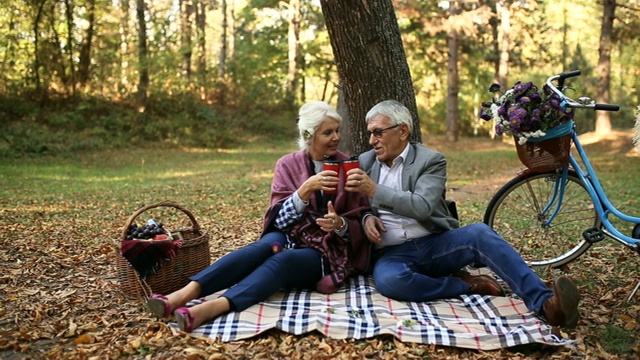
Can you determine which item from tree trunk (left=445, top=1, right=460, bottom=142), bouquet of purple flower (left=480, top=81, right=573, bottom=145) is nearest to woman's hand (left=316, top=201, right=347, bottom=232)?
bouquet of purple flower (left=480, top=81, right=573, bottom=145)

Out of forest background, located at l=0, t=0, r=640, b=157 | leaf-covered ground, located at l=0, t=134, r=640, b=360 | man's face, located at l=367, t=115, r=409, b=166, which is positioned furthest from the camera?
forest background, located at l=0, t=0, r=640, b=157

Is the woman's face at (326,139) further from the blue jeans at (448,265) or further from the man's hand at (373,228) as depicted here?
the blue jeans at (448,265)

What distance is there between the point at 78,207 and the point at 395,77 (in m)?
5.60

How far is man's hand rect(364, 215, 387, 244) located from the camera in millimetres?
3871

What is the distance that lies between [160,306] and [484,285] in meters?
2.09

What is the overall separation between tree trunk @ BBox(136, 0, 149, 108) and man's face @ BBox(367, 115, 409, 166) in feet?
56.6

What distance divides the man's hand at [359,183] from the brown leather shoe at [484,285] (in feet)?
3.09

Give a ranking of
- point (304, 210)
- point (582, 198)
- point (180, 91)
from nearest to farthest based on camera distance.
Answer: point (304, 210) → point (582, 198) → point (180, 91)

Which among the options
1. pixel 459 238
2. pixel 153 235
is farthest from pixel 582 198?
pixel 153 235

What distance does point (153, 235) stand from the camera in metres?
4.08

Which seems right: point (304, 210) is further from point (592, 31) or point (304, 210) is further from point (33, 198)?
point (592, 31)

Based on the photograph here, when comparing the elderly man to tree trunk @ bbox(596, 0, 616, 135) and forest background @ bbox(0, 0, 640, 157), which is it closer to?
forest background @ bbox(0, 0, 640, 157)

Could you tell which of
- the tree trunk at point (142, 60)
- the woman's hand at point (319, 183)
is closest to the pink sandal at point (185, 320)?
the woman's hand at point (319, 183)

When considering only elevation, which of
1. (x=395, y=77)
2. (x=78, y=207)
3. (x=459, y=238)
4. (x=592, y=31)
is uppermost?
(x=592, y=31)
